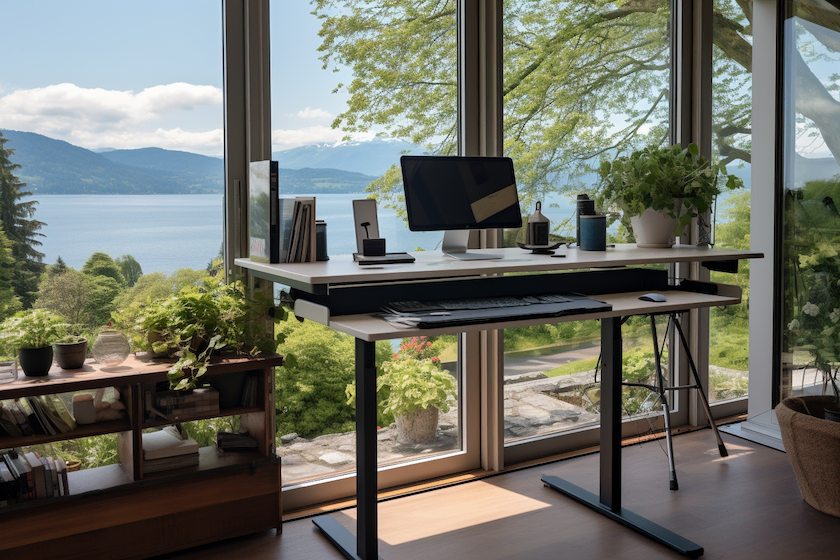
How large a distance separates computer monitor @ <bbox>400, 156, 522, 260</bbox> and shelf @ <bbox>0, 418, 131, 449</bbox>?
1.20 meters

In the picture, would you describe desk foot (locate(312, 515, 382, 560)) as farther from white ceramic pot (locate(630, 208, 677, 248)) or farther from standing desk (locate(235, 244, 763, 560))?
white ceramic pot (locate(630, 208, 677, 248))

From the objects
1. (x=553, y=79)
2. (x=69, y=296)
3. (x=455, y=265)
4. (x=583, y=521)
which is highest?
(x=553, y=79)

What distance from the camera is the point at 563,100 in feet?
11.5

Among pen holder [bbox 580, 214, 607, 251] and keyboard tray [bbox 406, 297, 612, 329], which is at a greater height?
pen holder [bbox 580, 214, 607, 251]

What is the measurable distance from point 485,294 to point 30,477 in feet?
5.62

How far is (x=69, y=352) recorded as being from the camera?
2420 mm

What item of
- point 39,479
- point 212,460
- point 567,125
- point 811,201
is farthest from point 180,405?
point 811,201

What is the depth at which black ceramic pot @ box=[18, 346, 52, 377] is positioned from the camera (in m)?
2.30

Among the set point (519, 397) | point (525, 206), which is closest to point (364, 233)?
point (525, 206)

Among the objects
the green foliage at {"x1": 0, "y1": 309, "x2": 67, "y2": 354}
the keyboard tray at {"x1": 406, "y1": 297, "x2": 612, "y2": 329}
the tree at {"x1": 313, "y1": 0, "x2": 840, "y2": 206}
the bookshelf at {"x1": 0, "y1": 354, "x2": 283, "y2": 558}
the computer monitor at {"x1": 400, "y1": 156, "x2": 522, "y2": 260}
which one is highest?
the tree at {"x1": 313, "y1": 0, "x2": 840, "y2": 206}

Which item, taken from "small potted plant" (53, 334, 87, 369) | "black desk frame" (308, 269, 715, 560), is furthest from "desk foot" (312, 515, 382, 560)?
"small potted plant" (53, 334, 87, 369)

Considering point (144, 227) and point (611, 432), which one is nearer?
point (144, 227)

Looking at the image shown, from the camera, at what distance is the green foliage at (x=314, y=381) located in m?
2.98

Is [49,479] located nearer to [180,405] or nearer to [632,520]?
[180,405]
